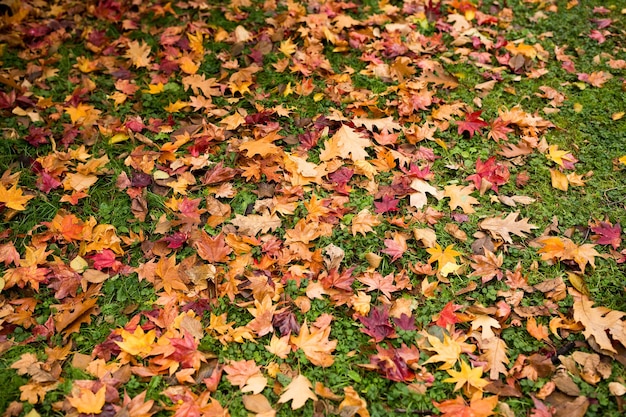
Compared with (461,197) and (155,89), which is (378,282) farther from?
(155,89)

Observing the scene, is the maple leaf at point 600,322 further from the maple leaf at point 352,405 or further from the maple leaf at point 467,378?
the maple leaf at point 352,405

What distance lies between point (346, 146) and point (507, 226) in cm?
115

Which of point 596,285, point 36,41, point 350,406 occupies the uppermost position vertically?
point 36,41

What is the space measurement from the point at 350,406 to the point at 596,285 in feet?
5.07

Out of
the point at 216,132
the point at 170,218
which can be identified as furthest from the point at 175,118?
the point at 170,218

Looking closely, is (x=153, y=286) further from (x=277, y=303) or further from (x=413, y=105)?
(x=413, y=105)

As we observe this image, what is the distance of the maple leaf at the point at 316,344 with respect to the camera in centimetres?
243

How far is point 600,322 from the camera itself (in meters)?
2.50

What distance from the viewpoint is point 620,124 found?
3.53 metres

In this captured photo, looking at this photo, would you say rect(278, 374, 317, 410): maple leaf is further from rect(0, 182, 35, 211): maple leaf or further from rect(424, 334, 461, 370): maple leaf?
rect(0, 182, 35, 211): maple leaf

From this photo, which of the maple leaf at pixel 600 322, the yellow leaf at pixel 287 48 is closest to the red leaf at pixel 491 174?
the maple leaf at pixel 600 322

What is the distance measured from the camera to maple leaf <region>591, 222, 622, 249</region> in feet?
9.33

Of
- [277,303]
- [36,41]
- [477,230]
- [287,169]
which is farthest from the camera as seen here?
[36,41]

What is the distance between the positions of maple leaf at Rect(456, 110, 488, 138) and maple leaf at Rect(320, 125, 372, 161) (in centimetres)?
69
